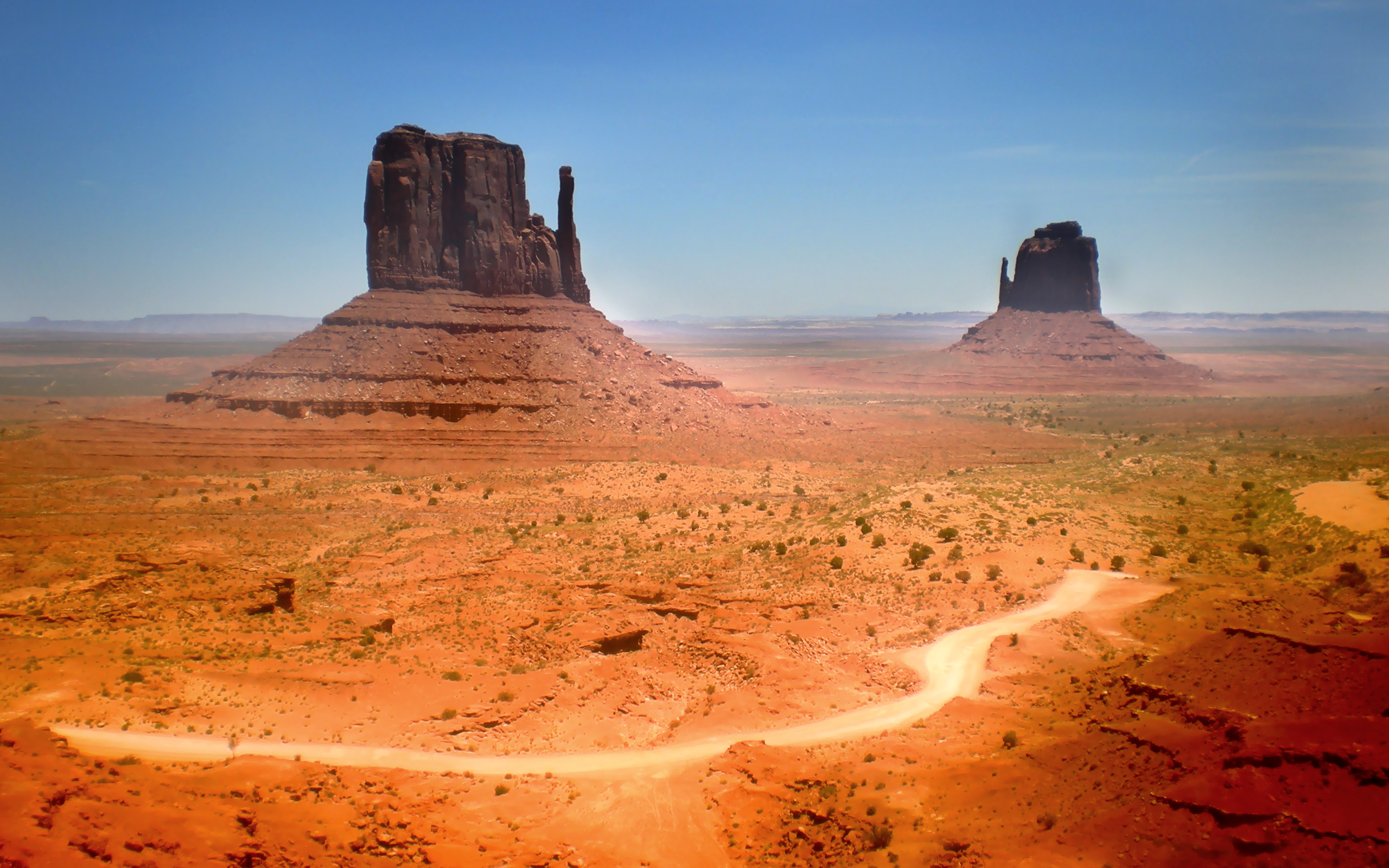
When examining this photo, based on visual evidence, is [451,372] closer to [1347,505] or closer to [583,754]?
[583,754]

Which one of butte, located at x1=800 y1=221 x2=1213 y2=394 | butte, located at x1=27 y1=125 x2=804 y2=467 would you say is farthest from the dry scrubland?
butte, located at x1=800 y1=221 x2=1213 y2=394

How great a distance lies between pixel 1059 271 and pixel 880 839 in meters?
112

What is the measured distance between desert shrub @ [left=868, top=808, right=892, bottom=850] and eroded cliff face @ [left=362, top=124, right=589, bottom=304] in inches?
1992

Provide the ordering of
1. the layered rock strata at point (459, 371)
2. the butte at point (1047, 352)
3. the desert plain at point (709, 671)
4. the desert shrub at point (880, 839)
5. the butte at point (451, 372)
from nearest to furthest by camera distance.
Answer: the desert plain at point (709, 671), the desert shrub at point (880, 839), the butte at point (451, 372), the layered rock strata at point (459, 371), the butte at point (1047, 352)

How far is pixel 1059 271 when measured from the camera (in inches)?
4333

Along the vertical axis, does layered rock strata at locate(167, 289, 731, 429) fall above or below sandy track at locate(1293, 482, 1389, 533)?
above

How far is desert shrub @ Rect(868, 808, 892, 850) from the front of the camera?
1098cm

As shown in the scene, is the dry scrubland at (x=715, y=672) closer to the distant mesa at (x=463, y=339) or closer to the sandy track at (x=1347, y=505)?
the sandy track at (x=1347, y=505)

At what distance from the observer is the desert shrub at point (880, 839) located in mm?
10984

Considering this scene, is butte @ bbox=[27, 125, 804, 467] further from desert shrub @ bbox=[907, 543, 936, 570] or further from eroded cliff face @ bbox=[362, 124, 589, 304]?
desert shrub @ bbox=[907, 543, 936, 570]

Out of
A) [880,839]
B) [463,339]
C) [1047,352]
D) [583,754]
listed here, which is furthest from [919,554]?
[1047,352]

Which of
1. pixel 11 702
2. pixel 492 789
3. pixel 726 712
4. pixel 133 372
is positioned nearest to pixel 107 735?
pixel 11 702

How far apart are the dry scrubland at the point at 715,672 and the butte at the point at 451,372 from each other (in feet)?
36.4

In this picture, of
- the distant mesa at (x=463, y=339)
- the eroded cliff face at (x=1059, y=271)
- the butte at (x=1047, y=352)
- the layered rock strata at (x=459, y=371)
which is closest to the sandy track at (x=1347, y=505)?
the distant mesa at (x=463, y=339)
